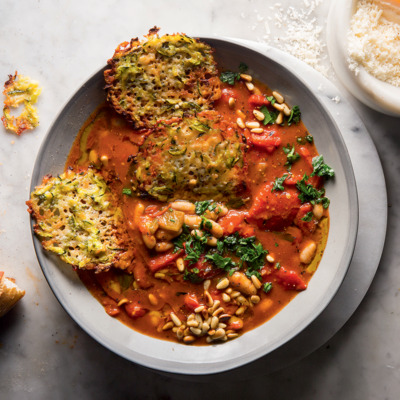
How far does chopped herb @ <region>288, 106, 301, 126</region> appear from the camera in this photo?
462 centimetres

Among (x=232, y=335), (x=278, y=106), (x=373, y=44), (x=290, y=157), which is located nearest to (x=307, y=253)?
(x=290, y=157)

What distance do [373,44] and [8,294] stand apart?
14.0 ft

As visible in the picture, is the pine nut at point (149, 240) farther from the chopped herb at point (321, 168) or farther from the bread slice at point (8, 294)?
the chopped herb at point (321, 168)

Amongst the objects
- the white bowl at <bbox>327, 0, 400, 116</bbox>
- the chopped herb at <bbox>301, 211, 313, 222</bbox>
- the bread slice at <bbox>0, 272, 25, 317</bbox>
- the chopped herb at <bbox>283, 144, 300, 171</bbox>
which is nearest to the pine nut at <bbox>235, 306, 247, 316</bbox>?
the chopped herb at <bbox>301, 211, 313, 222</bbox>

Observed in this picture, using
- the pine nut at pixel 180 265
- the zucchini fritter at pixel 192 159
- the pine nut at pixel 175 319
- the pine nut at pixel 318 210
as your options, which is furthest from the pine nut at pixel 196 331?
the pine nut at pixel 318 210

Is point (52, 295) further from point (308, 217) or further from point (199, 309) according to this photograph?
point (308, 217)

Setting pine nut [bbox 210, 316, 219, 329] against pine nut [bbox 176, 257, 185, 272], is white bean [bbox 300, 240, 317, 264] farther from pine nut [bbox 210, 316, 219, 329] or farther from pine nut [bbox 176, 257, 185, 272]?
pine nut [bbox 176, 257, 185, 272]

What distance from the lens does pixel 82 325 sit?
13.9ft

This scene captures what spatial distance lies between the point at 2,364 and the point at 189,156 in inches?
115

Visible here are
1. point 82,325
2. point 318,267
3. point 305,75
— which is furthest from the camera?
point 305,75

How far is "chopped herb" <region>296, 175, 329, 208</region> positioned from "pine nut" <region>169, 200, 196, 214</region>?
3.34ft

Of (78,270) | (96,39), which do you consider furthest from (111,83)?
(78,270)

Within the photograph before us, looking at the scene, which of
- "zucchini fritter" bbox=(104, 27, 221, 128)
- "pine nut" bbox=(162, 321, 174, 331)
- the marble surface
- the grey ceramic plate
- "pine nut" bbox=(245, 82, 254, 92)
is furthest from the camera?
the marble surface

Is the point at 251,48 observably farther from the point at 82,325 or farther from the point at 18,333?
the point at 18,333
